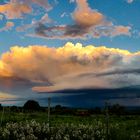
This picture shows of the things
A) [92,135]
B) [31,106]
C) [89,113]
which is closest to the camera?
[92,135]

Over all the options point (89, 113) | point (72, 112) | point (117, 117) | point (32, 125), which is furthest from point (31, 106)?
point (32, 125)

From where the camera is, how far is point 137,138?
798 inches

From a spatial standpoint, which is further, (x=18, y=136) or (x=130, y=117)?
(x=130, y=117)

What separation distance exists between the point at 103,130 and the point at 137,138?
9.37 feet

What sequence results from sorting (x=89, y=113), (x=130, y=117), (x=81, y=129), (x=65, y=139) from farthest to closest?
1. (x=89, y=113)
2. (x=130, y=117)
3. (x=81, y=129)
4. (x=65, y=139)

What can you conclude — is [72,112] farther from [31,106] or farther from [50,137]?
[50,137]

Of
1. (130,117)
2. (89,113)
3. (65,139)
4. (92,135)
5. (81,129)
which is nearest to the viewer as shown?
(65,139)

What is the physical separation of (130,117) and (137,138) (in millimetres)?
26215

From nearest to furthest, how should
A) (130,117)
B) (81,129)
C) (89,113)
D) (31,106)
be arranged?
1. (81,129)
2. (130,117)
3. (89,113)
4. (31,106)

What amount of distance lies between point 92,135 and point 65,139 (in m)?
1.96

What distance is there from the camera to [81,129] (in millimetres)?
23297

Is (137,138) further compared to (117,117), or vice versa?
(117,117)

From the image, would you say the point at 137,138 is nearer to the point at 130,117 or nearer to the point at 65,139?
the point at 65,139

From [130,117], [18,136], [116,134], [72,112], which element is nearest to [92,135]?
[116,134]
